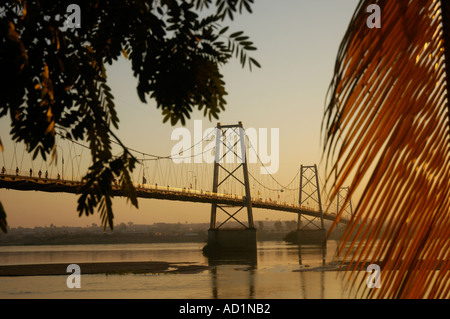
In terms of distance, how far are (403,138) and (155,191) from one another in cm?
5061

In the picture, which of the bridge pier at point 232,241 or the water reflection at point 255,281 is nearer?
the water reflection at point 255,281

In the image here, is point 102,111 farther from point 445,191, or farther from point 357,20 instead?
point 445,191

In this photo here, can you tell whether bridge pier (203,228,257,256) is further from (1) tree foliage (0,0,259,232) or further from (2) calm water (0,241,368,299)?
(1) tree foliage (0,0,259,232)

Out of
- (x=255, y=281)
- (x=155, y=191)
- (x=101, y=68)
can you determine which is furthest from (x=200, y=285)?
(x=101, y=68)

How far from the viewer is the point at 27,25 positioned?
88.3 inches

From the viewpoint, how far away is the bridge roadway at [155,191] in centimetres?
4128

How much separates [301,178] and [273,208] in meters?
39.8

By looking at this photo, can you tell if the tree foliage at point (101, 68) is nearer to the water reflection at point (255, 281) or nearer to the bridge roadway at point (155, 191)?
the bridge roadway at point (155, 191)

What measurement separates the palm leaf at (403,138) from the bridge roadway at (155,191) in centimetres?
2380

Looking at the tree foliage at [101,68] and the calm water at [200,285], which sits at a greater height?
the tree foliage at [101,68]

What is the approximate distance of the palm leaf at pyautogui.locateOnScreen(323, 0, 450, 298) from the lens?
1.47 metres

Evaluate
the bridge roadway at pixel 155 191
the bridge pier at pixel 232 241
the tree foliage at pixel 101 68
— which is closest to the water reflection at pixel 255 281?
the bridge roadway at pixel 155 191

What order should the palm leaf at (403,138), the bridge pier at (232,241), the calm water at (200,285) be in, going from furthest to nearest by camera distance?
the bridge pier at (232,241), the calm water at (200,285), the palm leaf at (403,138)

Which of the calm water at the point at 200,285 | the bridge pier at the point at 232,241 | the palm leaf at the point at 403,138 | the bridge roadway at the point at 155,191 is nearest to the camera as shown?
the palm leaf at the point at 403,138
